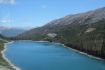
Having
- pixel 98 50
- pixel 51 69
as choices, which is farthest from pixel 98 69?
pixel 98 50

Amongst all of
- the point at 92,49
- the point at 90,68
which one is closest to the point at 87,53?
the point at 92,49

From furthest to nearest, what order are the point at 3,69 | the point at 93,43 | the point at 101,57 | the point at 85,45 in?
the point at 85,45, the point at 93,43, the point at 101,57, the point at 3,69

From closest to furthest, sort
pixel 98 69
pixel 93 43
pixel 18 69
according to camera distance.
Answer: pixel 18 69 → pixel 98 69 → pixel 93 43

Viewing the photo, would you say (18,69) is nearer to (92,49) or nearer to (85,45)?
(92,49)

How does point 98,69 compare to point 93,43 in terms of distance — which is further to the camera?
point 93,43

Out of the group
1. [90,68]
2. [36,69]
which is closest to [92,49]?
[90,68]

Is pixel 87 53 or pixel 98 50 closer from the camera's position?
pixel 98 50

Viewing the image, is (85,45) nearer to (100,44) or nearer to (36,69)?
(100,44)

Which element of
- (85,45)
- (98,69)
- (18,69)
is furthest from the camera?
(85,45)
